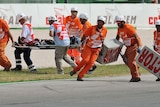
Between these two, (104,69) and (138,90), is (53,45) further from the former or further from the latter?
(138,90)

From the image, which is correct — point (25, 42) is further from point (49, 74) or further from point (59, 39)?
point (49, 74)

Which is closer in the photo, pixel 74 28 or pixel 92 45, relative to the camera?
pixel 92 45

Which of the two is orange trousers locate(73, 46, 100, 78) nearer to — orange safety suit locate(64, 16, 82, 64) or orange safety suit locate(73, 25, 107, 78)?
orange safety suit locate(73, 25, 107, 78)

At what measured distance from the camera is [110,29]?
21.6 m

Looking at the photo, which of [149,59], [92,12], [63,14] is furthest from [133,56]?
[92,12]

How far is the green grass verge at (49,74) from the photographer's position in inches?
650

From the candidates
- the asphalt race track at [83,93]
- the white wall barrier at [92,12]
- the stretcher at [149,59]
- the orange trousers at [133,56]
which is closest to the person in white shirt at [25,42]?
the white wall barrier at [92,12]

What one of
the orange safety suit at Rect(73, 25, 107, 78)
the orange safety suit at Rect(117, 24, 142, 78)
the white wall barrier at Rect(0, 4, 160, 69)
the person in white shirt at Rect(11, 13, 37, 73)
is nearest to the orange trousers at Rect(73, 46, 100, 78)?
the orange safety suit at Rect(73, 25, 107, 78)

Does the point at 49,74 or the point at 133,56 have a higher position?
the point at 133,56

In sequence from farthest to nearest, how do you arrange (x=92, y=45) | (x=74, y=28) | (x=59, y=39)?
(x=74, y=28) < (x=59, y=39) < (x=92, y=45)

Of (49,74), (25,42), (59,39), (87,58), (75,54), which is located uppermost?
(59,39)

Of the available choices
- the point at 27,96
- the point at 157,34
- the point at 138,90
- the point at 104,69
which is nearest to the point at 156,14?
the point at 104,69

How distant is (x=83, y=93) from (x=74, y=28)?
545 centimetres

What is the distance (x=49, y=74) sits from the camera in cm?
1764
